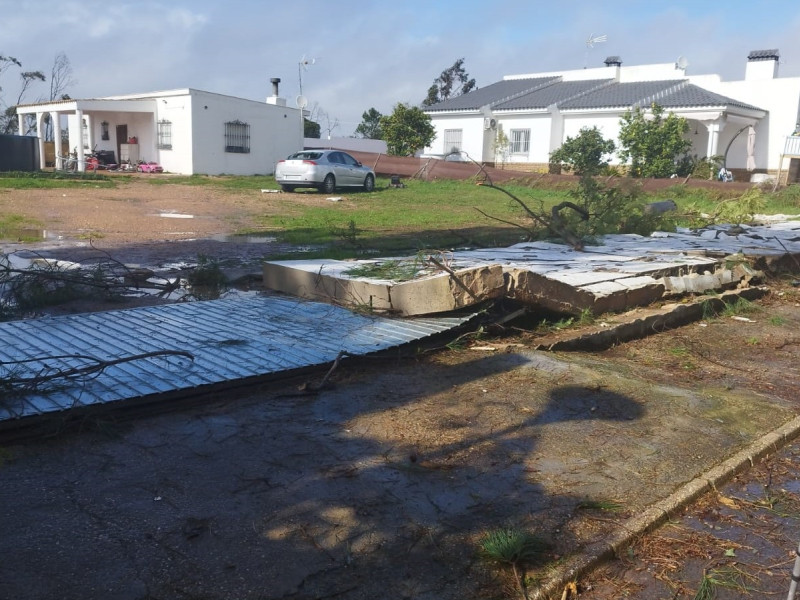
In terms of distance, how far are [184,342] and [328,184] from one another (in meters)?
17.9

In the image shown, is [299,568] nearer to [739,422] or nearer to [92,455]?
[92,455]

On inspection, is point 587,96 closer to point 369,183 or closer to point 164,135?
point 369,183

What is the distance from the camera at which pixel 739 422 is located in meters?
4.57

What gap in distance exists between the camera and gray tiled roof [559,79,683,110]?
3309 cm

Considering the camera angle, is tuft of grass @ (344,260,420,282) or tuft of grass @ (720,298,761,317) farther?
tuft of grass @ (720,298,761,317)

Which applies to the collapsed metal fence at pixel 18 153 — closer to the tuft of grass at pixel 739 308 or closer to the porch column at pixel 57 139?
the porch column at pixel 57 139

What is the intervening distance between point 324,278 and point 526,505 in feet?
12.4

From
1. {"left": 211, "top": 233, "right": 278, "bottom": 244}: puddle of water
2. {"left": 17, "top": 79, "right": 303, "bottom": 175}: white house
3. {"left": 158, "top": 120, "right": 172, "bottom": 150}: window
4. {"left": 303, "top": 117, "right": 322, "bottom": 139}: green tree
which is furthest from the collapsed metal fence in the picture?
{"left": 303, "top": 117, "right": 322, "bottom": 139}: green tree

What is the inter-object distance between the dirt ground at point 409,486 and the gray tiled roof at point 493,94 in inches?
1358

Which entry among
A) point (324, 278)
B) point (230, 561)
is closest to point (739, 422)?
point (230, 561)

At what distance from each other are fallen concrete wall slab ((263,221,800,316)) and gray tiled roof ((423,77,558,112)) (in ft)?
97.6

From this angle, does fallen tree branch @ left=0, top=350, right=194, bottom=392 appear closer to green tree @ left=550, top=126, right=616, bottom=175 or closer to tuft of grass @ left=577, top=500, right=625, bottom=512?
tuft of grass @ left=577, top=500, right=625, bottom=512

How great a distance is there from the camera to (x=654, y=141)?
1154 inches

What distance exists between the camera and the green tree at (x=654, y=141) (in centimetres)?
2911
